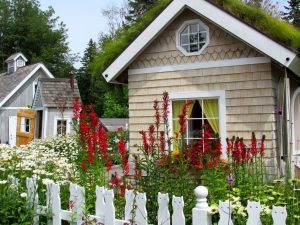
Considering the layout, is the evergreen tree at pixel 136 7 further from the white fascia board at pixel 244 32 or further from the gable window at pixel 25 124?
the white fascia board at pixel 244 32

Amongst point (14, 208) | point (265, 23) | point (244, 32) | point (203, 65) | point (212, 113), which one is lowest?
point (14, 208)

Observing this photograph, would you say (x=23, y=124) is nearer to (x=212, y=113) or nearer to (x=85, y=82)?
(x=212, y=113)

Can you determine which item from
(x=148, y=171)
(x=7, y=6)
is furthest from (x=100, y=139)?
(x=7, y=6)

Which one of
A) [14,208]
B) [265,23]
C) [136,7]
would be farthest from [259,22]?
[136,7]

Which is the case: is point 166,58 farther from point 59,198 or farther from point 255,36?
point 59,198

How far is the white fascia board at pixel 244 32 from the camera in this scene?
22.8ft

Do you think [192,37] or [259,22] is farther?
[192,37]

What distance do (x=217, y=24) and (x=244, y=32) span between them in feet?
1.89

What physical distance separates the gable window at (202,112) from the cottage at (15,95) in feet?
56.3

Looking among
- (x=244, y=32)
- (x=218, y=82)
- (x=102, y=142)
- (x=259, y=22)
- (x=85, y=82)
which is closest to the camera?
(x=102, y=142)

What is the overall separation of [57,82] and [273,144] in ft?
60.0

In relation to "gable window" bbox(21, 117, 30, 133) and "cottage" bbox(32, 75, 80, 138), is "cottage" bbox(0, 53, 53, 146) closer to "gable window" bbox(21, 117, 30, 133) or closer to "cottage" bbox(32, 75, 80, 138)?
"gable window" bbox(21, 117, 30, 133)

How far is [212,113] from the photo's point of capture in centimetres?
815

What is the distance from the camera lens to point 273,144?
24.3ft
